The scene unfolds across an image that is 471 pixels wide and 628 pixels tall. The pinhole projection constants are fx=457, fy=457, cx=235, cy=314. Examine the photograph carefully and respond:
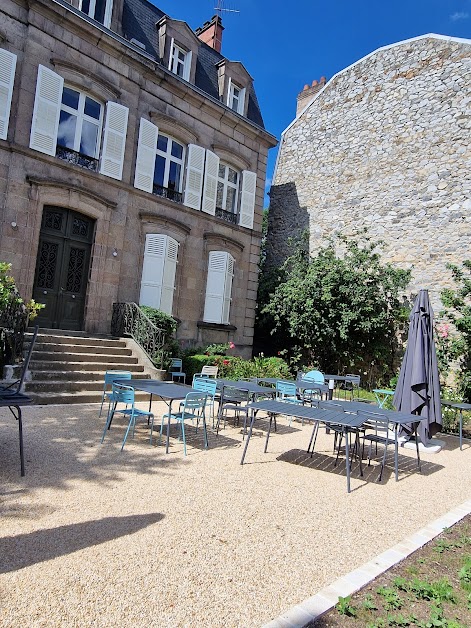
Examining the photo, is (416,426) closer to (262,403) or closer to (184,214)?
(262,403)

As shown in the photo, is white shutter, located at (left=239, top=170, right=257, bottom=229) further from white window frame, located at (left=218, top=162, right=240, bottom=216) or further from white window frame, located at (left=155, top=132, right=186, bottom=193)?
white window frame, located at (left=155, top=132, right=186, bottom=193)

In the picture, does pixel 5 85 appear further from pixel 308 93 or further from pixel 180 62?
pixel 308 93

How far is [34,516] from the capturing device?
10.7 feet

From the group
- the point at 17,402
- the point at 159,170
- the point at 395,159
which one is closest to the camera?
the point at 17,402

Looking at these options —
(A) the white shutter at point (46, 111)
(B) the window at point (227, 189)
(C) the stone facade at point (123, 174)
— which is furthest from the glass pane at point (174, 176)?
(A) the white shutter at point (46, 111)

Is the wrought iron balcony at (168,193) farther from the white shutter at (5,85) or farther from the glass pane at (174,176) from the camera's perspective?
the white shutter at (5,85)

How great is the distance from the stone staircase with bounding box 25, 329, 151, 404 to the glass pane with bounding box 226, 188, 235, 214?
20.0 feet

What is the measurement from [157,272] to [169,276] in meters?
0.42

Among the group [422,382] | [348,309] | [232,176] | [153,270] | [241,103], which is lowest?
[422,382]

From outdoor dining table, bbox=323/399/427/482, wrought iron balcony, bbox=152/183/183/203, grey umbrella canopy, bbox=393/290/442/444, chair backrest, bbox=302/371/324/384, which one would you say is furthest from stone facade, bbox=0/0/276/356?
grey umbrella canopy, bbox=393/290/442/444

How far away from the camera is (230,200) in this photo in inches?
575

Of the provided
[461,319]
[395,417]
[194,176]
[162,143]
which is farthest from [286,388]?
[162,143]

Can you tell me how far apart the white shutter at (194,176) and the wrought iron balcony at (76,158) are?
2757mm

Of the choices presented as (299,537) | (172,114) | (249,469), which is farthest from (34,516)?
(172,114)
